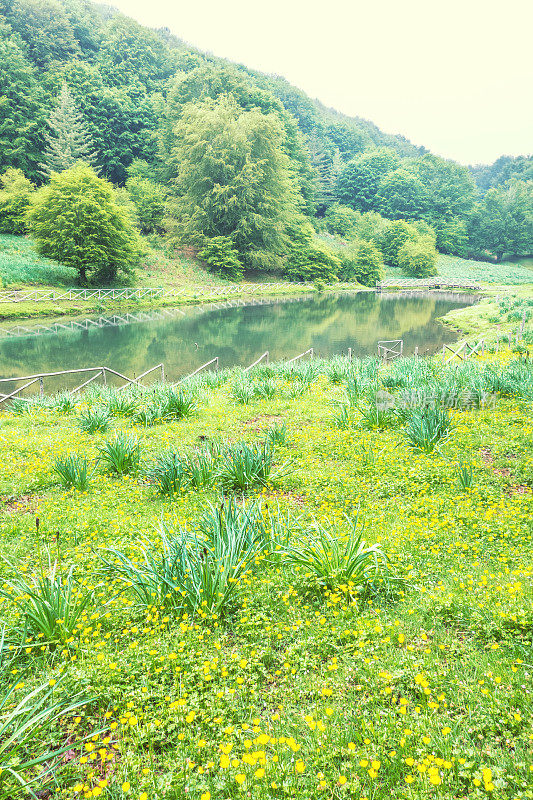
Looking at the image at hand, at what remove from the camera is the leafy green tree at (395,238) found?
63812 mm

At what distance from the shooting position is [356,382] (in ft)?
29.7

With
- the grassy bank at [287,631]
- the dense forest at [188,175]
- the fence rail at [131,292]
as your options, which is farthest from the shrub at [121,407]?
the dense forest at [188,175]

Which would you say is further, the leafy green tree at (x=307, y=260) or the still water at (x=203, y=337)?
the leafy green tree at (x=307, y=260)

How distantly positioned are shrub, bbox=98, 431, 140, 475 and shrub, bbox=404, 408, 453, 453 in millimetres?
4055

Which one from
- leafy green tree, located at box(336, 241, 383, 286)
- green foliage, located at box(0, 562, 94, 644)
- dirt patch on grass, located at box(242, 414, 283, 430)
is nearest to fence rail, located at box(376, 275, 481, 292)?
leafy green tree, located at box(336, 241, 383, 286)

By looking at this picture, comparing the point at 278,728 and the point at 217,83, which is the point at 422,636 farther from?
the point at 217,83

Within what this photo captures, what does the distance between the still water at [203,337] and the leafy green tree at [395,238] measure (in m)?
35.9

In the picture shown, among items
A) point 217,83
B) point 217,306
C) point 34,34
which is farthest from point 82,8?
point 217,306

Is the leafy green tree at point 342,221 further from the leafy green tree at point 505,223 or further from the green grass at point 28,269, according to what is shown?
the green grass at point 28,269

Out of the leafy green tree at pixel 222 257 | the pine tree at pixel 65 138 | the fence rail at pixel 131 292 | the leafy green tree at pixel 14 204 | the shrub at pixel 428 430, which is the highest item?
the pine tree at pixel 65 138

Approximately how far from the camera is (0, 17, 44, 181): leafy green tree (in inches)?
1805

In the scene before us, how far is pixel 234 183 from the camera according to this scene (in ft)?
145

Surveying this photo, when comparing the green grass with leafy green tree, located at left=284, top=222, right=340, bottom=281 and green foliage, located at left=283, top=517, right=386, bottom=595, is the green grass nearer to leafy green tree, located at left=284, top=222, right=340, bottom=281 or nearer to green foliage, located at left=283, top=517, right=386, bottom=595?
leafy green tree, located at left=284, top=222, right=340, bottom=281

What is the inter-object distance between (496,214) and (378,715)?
94.7 metres
